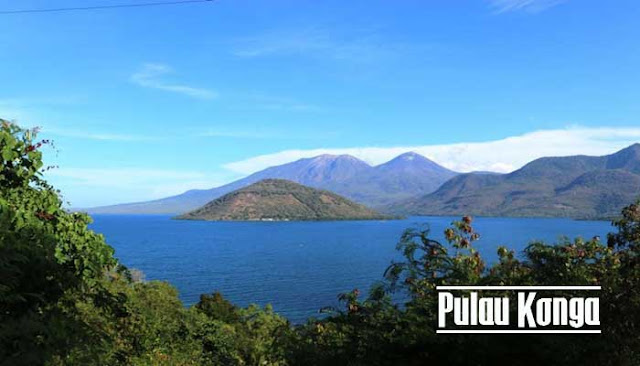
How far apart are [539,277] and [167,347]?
13765mm

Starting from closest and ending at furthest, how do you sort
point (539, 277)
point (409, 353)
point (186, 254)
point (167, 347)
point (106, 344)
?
point (106, 344), point (409, 353), point (539, 277), point (167, 347), point (186, 254)

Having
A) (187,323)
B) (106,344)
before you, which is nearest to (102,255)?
(106,344)

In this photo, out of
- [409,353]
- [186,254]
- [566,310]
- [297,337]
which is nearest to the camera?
[566,310]

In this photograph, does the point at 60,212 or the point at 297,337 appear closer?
the point at 60,212

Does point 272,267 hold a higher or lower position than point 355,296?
lower

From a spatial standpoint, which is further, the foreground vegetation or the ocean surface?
the ocean surface

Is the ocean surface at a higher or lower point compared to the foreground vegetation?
lower

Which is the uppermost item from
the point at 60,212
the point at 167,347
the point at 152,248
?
the point at 60,212

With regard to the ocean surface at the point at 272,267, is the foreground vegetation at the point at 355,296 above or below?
above

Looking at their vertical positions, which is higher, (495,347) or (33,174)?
(33,174)

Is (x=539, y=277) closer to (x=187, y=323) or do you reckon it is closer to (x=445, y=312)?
(x=445, y=312)

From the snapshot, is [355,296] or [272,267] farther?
[272,267]

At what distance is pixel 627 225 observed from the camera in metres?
11.2

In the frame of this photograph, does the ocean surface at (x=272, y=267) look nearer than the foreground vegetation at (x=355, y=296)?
No
